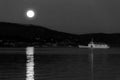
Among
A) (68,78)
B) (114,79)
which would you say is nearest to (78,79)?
(68,78)

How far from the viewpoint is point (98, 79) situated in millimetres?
28812

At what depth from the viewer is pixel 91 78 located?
96.9 feet

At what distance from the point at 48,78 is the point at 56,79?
3.84 feet

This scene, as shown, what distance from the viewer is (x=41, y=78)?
1172 inches

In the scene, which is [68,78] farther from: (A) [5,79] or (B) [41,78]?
(A) [5,79]

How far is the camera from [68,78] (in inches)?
1168

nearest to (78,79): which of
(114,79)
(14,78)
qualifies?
(114,79)

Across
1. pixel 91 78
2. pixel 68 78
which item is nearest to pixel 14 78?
pixel 68 78

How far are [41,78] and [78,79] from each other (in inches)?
139

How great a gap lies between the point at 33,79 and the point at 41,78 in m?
1.29

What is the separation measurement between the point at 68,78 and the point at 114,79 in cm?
422

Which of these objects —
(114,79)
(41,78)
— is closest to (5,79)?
(41,78)

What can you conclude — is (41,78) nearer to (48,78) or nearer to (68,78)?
(48,78)

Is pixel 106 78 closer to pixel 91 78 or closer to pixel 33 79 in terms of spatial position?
pixel 91 78
